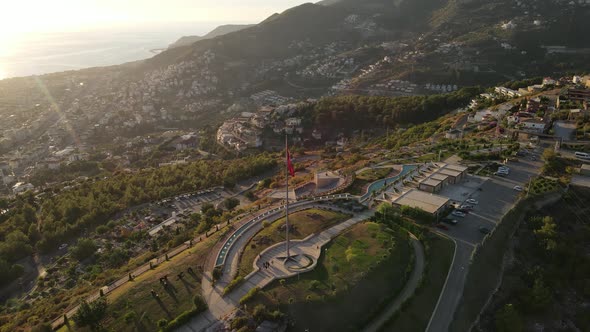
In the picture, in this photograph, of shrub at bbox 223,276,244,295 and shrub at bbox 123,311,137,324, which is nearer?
shrub at bbox 123,311,137,324

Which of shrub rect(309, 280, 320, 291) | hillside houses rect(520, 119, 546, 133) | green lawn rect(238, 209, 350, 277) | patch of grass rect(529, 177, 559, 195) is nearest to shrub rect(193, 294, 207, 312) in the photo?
green lawn rect(238, 209, 350, 277)

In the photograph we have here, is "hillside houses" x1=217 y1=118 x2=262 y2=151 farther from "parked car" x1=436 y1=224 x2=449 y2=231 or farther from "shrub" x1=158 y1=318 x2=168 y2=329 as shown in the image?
"shrub" x1=158 y1=318 x2=168 y2=329

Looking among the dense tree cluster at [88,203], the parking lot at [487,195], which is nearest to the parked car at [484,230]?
the parking lot at [487,195]

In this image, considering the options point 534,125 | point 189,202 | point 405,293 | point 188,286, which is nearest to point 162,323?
point 188,286

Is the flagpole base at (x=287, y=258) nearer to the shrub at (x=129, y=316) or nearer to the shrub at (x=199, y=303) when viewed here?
the shrub at (x=199, y=303)

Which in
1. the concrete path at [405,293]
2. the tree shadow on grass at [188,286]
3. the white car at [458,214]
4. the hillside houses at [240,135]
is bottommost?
the hillside houses at [240,135]

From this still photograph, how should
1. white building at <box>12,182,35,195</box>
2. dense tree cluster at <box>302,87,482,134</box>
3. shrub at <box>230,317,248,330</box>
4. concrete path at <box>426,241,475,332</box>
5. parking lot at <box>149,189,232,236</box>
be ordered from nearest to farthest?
shrub at <box>230,317,248,330</box> → concrete path at <box>426,241,475,332</box> → parking lot at <box>149,189,232,236</box> → white building at <box>12,182,35,195</box> → dense tree cluster at <box>302,87,482,134</box>
